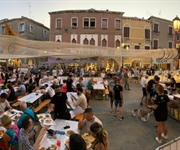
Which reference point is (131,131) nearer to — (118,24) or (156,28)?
(118,24)

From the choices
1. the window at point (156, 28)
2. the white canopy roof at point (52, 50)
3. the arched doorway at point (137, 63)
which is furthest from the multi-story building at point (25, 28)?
the white canopy roof at point (52, 50)

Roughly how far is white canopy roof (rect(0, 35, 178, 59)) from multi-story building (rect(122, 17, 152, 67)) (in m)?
25.9

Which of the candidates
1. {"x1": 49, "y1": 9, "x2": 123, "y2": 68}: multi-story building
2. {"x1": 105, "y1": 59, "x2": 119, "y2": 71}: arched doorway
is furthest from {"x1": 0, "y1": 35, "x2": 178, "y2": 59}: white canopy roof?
{"x1": 49, "y1": 9, "x2": 123, "y2": 68}: multi-story building

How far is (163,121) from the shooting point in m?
5.54

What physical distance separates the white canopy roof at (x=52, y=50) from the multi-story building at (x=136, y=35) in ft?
85.1

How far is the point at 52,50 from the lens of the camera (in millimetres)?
5449

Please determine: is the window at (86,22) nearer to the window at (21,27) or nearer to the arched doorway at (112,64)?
the arched doorway at (112,64)

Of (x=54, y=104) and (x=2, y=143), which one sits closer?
(x=2, y=143)

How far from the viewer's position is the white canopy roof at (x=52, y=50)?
357 cm

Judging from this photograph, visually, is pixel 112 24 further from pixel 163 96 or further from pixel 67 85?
pixel 163 96

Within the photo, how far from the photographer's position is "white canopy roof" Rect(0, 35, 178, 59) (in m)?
3.57

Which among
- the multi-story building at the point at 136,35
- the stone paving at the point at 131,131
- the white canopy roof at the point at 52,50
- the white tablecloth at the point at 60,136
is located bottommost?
the stone paving at the point at 131,131

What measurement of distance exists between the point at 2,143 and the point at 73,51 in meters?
3.72

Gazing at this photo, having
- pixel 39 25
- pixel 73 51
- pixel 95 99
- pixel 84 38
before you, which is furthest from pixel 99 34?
pixel 73 51
